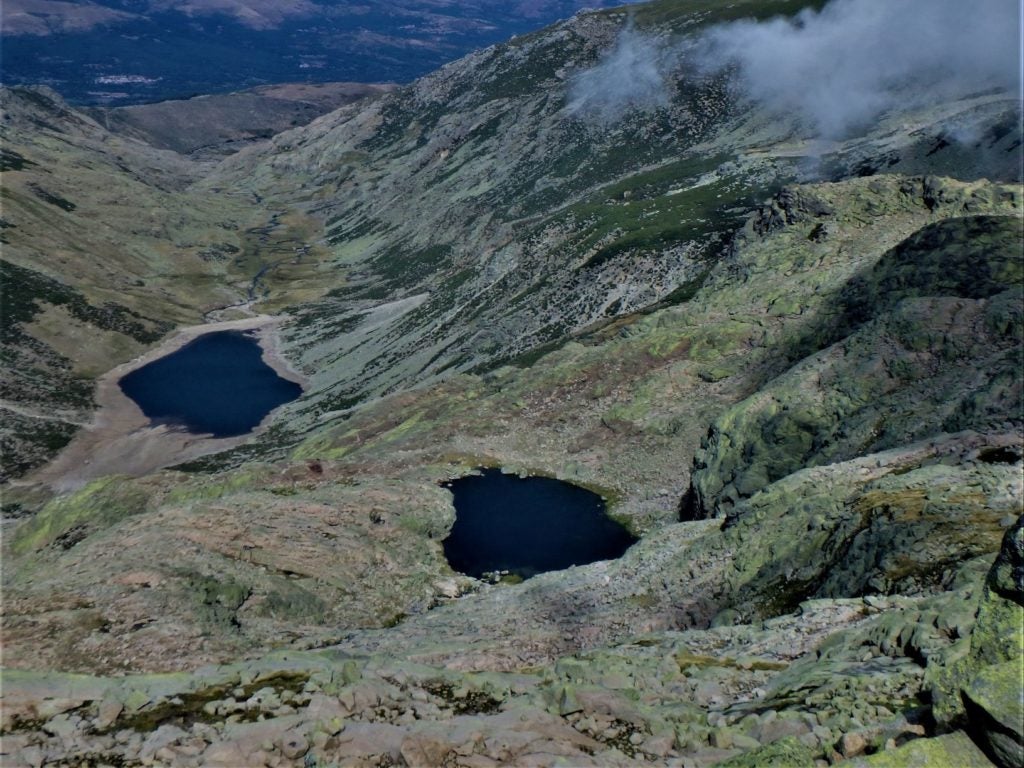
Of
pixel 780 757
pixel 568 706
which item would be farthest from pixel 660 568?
pixel 780 757

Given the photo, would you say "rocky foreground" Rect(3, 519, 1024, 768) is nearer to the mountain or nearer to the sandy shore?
the mountain

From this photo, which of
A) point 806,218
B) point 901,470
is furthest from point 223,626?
point 806,218

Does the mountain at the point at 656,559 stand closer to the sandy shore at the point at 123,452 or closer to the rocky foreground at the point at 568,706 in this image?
the rocky foreground at the point at 568,706

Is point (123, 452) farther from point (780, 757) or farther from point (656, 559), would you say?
point (780, 757)

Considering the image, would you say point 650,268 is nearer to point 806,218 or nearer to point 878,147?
point 806,218

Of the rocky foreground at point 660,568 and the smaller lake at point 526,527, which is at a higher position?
the rocky foreground at point 660,568

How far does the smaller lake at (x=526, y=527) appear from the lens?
8362cm

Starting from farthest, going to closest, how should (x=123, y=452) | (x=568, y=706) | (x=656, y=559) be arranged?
(x=123, y=452) < (x=656, y=559) < (x=568, y=706)

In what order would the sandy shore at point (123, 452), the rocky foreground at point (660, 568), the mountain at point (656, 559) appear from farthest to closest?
1. the sandy shore at point (123, 452)
2. the mountain at point (656, 559)
3. the rocky foreground at point (660, 568)

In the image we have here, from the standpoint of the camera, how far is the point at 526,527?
9188 centimetres

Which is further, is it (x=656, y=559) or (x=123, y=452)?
(x=123, y=452)

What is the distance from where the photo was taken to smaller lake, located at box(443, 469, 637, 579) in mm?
83625

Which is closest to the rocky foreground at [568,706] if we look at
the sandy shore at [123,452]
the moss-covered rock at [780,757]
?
the moss-covered rock at [780,757]

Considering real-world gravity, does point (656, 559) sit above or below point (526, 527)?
above
